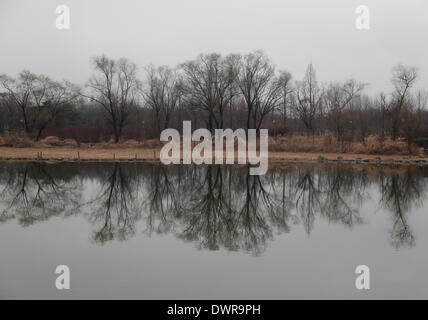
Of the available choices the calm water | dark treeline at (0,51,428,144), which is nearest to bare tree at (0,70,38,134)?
dark treeline at (0,51,428,144)

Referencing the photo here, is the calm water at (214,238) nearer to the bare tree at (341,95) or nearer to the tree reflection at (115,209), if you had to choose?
the tree reflection at (115,209)

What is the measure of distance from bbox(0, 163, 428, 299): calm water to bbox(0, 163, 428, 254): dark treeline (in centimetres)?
5

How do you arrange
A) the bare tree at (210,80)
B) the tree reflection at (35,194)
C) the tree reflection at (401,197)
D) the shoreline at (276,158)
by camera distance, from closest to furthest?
the tree reflection at (401,197) < the tree reflection at (35,194) < the shoreline at (276,158) < the bare tree at (210,80)

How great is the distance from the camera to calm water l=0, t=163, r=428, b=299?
7320 millimetres

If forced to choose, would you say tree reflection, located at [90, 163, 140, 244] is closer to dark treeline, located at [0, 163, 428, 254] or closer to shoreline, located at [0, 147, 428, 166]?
dark treeline, located at [0, 163, 428, 254]

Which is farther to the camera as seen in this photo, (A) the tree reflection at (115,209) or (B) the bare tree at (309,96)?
(B) the bare tree at (309,96)

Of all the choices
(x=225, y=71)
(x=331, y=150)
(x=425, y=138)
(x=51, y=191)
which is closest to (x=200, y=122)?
(x=225, y=71)

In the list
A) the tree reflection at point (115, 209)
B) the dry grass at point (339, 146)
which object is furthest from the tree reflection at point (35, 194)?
the dry grass at point (339, 146)

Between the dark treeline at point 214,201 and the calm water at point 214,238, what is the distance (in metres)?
0.05

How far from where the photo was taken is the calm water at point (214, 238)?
24.0 feet

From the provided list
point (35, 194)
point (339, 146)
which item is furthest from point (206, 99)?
point (35, 194)

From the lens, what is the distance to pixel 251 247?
9.57 metres
